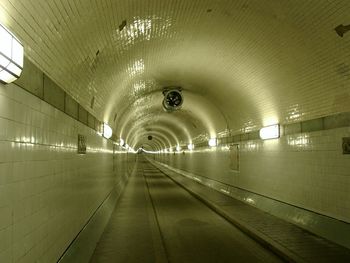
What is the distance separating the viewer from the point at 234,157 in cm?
1289

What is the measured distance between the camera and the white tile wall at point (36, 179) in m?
2.89

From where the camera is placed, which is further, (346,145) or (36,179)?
(346,145)

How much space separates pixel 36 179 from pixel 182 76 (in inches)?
360

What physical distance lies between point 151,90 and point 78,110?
326 inches

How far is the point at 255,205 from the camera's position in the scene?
34.1ft

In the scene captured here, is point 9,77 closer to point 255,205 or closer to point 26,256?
point 26,256

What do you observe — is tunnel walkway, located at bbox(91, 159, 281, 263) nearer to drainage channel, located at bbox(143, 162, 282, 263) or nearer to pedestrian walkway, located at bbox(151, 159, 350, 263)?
drainage channel, located at bbox(143, 162, 282, 263)

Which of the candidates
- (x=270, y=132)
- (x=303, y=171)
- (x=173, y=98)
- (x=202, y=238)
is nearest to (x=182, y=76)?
(x=173, y=98)

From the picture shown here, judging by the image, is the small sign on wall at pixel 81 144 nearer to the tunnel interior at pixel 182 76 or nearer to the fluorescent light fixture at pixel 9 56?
the tunnel interior at pixel 182 76

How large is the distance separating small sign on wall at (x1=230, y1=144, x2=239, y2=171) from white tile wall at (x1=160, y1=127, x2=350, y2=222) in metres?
0.45

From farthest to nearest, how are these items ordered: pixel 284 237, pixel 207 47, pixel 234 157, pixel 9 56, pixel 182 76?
pixel 234 157 < pixel 182 76 < pixel 207 47 < pixel 284 237 < pixel 9 56

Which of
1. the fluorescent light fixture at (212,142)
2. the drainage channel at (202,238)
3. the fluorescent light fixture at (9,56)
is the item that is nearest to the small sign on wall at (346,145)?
the drainage channel at (202,238)

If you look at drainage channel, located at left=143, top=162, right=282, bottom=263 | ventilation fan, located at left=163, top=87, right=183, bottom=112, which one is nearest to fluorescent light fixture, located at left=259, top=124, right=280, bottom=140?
drainage channel, located at left=143, top=162, right=282, bottom=263

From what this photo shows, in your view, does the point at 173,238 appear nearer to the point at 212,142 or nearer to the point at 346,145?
the point at 346,145
